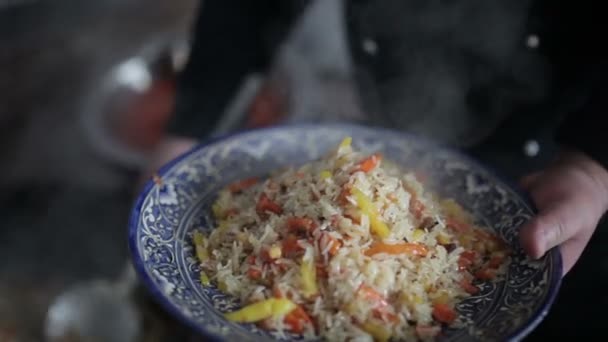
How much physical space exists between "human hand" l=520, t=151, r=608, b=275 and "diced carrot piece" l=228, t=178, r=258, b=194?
77cm

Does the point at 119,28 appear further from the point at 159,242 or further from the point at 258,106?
the point at 159,242

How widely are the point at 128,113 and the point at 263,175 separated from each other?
206 centimetres

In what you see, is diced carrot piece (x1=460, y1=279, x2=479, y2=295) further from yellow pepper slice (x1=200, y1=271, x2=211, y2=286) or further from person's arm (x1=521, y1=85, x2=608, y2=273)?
yellow pepper slice (x1=200, y1=271, x2=211, y2=286)

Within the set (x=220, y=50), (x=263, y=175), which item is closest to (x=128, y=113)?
(x=220, y=50)

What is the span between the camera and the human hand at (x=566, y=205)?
5.05 feet

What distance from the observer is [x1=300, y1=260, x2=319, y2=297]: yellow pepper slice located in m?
1.47

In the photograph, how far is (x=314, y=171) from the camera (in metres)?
1.74

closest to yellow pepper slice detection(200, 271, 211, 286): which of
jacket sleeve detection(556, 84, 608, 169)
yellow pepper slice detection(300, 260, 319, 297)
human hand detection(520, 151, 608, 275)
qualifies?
yellow pepper slice detection(300, 260, 319, 297)

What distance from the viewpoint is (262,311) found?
1.43m

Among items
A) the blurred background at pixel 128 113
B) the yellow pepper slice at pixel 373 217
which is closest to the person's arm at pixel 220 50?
the blurred background at pixel 128 113

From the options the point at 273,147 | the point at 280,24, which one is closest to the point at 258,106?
the point at 280,24

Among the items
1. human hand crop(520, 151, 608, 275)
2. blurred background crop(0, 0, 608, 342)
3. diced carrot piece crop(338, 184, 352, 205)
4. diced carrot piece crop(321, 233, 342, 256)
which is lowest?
blurred background crop(0, 0, 608, 342)

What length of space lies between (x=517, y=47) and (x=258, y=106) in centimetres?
158

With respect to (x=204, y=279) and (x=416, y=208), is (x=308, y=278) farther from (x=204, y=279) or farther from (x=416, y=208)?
(x=416, y=208)
